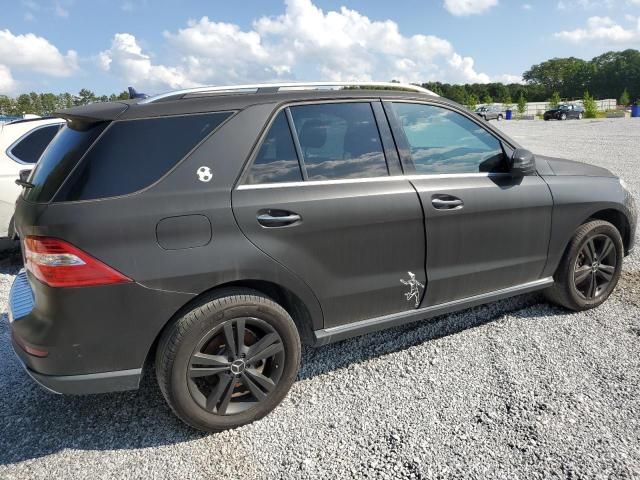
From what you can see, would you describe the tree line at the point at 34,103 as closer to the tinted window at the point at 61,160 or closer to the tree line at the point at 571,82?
the tinted window at the point at 61,160

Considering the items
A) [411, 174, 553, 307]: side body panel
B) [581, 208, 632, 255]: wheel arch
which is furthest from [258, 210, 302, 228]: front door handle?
[581, 208, 632, 255]: wheel arch

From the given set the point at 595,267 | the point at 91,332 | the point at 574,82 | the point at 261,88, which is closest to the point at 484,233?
the point at 595,267

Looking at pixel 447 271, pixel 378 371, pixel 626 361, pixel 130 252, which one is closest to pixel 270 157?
pixel 130 252

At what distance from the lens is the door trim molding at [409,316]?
111 inches

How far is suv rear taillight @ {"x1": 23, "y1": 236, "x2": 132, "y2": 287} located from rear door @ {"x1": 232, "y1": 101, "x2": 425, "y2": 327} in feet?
2.30

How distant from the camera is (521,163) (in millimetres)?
3205

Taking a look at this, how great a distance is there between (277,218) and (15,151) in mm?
4182

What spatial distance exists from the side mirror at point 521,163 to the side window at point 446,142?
0.39 ft

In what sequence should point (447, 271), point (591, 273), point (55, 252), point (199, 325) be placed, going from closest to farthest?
point (55, 252) < point (199, 325) < point (447, 271) < point (591, 273)

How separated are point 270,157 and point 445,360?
182 centimetres

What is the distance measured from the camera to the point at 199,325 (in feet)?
7.72

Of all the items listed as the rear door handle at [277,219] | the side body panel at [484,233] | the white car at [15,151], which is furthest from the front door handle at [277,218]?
the white car at [15,151]

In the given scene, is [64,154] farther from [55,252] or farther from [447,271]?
[447,271]

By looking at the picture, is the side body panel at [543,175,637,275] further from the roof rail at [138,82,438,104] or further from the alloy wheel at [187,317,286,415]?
the alloy wheel at [187,317,286,415]
